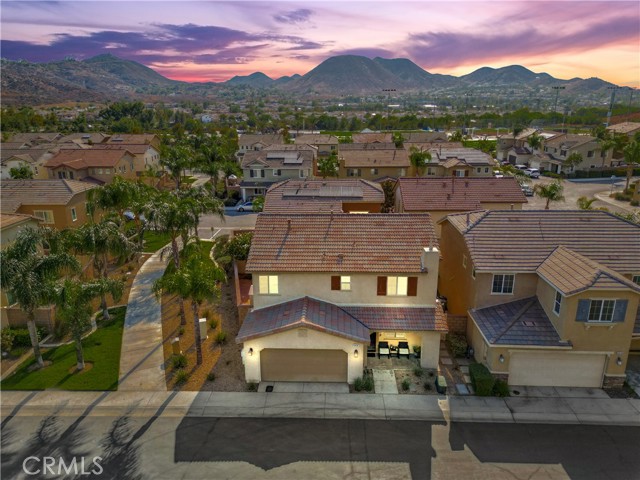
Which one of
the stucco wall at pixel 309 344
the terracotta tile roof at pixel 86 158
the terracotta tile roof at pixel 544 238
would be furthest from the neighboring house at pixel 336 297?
the terracotta tile roof at pixel 86 158

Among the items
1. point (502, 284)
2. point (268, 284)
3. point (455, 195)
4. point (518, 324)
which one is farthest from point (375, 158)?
point (518, 324)

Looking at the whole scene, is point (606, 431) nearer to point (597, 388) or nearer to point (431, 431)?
point (597, 388)

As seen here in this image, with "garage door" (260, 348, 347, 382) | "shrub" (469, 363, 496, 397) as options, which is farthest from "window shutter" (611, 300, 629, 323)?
"garage door" (260, 348, 347, 382)

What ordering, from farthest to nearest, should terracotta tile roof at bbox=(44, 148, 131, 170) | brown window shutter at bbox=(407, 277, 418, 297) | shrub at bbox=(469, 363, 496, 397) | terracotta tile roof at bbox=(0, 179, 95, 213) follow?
1. terracotta tile roof at bbox=(44, 148, 131, 170)
2. terracotta tile roof at bbox=(0, 179, 95, 213)
3. brown window shutter at bbox=(407, 277, 418, 297)
4. shrub at bbox=(469, 363, 496, 397)

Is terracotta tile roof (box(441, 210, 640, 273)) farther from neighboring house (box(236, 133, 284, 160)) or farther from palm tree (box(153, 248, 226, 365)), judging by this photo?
neighboring house (box(236, 133, 284, 160))

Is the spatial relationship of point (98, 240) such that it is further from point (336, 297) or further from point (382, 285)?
point (382, 285)

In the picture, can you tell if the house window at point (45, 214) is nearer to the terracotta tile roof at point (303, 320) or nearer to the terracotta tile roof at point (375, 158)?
the terracotta tile roof at point (303, 320)
